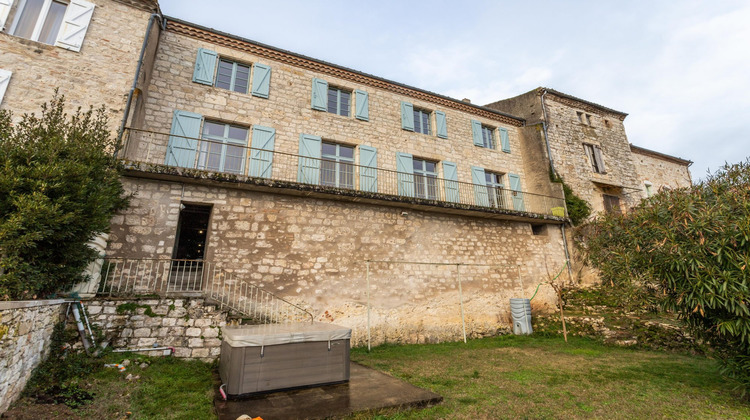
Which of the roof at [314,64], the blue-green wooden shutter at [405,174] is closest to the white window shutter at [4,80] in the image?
the roof at [314,64]

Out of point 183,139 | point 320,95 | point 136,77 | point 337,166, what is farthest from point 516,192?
point 136,77

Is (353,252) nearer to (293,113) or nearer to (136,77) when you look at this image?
(293,113)

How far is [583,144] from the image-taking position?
14.6m

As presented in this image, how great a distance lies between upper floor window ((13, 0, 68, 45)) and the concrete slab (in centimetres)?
915

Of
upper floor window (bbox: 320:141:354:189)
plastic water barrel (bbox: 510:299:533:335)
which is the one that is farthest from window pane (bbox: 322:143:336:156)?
plastic water barrel (bbox: 510:299:533:335)

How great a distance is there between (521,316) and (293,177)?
317 inches

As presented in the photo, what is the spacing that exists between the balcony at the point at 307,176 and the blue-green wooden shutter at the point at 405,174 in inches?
1.4

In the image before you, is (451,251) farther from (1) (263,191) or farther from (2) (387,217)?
(1) (263,191)

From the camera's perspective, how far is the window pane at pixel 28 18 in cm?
711

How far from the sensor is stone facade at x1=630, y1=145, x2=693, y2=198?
17.2 meters

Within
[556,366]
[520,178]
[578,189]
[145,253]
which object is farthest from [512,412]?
[578,189]

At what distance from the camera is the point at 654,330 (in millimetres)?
7789

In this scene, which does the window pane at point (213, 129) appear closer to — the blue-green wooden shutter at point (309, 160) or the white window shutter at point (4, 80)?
the blue-green wooden shutter at point (309, 160)

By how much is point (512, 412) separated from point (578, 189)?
12.6m
